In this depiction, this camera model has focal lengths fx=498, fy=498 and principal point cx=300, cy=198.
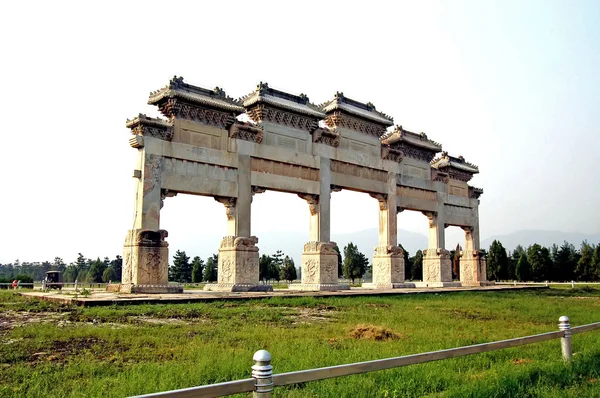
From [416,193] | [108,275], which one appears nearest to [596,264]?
[416,193]

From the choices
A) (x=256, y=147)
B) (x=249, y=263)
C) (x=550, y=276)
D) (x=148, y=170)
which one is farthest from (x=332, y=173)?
(x=550, y=276)

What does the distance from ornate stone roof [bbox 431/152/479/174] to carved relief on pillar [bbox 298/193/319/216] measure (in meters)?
10.3

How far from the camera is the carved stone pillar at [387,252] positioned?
965 inches

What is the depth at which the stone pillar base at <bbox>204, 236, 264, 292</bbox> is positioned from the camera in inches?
739

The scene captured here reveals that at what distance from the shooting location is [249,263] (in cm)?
1916

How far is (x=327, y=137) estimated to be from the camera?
22375 millimetres

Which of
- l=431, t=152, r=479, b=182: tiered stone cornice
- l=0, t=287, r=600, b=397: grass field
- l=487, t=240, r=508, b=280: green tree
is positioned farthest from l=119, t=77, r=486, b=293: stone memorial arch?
l=487, t=240, r=508, b=280: green tree

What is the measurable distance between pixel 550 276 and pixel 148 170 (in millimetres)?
45363

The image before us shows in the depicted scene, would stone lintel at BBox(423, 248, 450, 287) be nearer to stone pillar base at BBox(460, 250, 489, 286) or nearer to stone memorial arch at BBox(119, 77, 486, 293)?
stone memorial arch at BBox(119, 77, 486, 293)

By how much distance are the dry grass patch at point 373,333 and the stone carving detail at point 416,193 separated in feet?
58.0

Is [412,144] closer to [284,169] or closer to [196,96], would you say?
[284,169]

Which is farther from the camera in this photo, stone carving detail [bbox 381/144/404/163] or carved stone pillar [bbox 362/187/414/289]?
stone carving detail [bbox 381/144/404/163]

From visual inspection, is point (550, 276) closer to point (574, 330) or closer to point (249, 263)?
point (249, 263)

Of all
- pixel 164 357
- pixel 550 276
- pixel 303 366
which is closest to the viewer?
pixel 303 366
